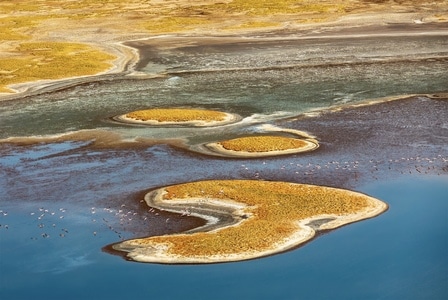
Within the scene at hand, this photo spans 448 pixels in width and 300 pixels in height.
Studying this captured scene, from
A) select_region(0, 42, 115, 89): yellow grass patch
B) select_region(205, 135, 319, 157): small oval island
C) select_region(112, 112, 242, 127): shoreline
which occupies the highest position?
select_region(205, 135, 319, 157): small oval island

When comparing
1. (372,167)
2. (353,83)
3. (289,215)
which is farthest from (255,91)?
(289,215)

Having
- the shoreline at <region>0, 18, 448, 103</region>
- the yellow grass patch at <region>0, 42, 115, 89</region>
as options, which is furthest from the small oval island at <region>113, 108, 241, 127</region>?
the shoreline at <region>0, 18, 448, 103</region>

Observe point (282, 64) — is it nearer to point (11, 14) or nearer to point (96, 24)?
point (96, 24)

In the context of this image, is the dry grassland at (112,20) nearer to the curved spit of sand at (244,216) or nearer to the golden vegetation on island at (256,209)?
the golden vegetation on island at (256,209)

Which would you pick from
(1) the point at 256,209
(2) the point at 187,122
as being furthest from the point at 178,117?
(1) the point at 256,209

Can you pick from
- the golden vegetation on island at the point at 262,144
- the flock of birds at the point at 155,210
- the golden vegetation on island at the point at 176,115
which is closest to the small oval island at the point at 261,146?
the golden vegetation on island at the point at 262,144

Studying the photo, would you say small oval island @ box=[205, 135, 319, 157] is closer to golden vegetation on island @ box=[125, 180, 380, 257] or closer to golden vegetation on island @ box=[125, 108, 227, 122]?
golden vegetation on island @ box=[125, 180, 380, 257]
